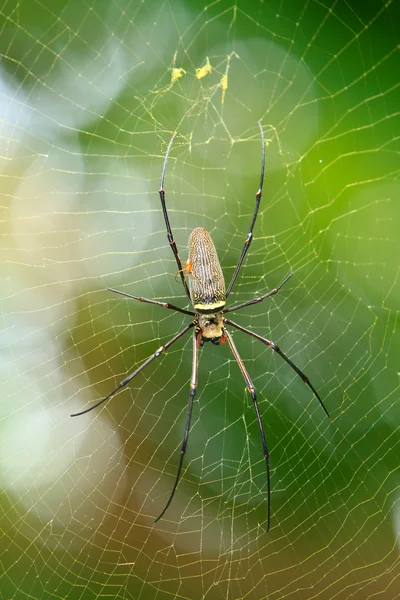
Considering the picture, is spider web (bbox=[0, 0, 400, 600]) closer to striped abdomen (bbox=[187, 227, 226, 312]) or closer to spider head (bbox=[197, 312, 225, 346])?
spider head (bbox=[197, 312, 225, 346])

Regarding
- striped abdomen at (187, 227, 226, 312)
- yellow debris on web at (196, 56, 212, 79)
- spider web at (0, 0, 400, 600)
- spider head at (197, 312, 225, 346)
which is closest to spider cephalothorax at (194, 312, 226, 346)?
spider head at (197, 312, 225, 346)

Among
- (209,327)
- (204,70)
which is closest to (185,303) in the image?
(209,327)

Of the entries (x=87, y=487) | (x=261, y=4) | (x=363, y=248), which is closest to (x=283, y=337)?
(x=363, y=248)

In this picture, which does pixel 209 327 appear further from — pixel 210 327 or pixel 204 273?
pixel 204 273

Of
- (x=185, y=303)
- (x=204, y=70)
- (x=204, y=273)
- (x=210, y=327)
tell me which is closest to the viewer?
(x=204, y=273)

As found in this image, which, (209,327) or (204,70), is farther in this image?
(204,70)

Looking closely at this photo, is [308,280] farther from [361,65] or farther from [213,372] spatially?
[361,65]

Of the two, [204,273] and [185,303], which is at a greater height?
[204,273]
